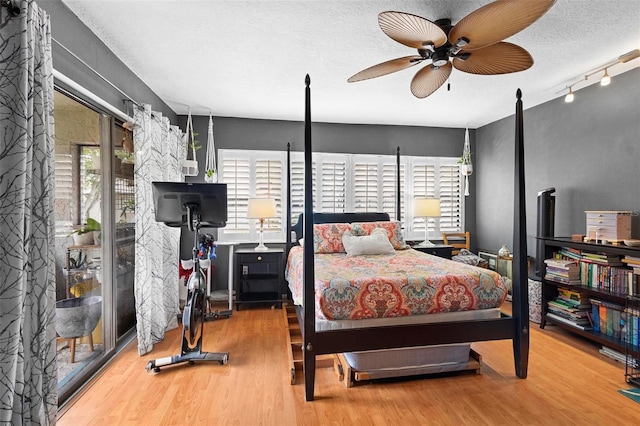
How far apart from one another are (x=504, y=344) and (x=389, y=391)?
149cm

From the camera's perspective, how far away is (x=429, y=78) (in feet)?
8.20

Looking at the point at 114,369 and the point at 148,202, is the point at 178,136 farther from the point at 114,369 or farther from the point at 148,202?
the point at 114,369

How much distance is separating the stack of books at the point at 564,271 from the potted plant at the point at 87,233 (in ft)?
14.2

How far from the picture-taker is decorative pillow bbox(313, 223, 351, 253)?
157 inches

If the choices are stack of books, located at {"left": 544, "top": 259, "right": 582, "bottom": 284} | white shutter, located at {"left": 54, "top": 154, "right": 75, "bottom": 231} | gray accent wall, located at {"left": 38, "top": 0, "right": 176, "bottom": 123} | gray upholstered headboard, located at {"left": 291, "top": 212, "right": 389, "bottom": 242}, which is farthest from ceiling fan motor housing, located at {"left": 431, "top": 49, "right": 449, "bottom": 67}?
gray upholstered headboard, located at {"left": 291, "top": 212, "right": 389, "bottom": 242}

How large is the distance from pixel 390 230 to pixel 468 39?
2564 millimetres

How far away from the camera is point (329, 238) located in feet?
13.2

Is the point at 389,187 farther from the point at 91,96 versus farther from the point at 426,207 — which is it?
the point at 91,96

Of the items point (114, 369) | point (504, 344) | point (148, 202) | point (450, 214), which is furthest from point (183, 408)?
point (450, 214)

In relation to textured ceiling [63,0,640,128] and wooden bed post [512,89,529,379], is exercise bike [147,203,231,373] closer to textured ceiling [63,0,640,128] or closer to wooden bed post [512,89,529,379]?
textured ceiling [63,0,640,128]

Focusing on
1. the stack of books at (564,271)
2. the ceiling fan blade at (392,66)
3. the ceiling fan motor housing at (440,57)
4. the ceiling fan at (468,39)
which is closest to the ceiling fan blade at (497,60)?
the ceiling fan at (468,39)

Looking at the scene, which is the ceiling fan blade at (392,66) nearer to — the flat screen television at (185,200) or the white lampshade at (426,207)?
the flat screen television at (185,200)

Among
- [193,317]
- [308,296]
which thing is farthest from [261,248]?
[308,296]

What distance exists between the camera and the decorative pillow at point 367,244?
12.2ft
